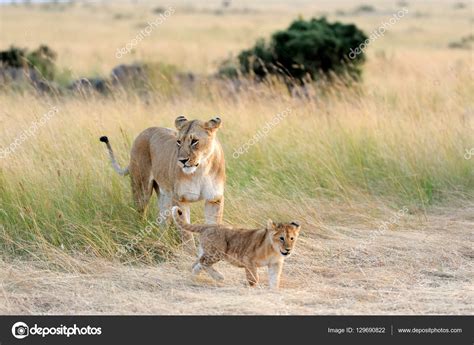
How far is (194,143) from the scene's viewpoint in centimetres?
725

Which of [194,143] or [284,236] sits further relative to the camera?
[194,143]

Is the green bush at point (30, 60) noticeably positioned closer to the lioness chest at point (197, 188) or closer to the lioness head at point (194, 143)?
the lioness chest at point (197, 188)

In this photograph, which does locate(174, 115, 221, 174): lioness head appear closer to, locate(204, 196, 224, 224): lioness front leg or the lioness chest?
the lioness chest

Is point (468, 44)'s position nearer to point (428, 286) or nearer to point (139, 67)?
point (139, 67)

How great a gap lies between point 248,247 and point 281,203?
7.21 ft

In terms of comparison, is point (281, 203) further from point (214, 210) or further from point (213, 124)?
point (213, 124)

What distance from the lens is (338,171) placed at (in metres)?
10.1

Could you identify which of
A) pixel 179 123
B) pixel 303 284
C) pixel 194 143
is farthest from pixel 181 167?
pixel 303 284

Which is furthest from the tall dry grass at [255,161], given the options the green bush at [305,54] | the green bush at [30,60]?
the green bush at [30,60]

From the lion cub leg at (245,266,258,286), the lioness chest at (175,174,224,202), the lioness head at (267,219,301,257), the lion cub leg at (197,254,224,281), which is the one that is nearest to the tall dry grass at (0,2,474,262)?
the lioness chest at (175,174,224,202)

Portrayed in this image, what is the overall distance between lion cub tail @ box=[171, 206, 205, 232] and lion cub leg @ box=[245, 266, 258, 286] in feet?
1.91
